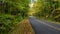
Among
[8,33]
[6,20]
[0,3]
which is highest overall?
[0,3]

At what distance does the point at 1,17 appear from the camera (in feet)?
29.9

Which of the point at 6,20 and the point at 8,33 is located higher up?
the point at 6,20

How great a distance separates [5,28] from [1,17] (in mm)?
743

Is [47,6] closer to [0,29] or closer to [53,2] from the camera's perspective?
[53,2]

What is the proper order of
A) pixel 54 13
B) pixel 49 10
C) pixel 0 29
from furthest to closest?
pixel 49 10
pixel 54 13
pixel 0 29

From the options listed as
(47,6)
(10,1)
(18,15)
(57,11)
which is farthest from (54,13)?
(10,1)

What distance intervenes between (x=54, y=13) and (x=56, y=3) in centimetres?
182

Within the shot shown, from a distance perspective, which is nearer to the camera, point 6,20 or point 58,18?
point 6,20

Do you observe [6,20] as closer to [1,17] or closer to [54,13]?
[1,17]

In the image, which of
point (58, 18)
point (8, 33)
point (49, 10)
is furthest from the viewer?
point (49, 10)

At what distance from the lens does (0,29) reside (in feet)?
28.3

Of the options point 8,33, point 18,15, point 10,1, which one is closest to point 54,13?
point 18,15

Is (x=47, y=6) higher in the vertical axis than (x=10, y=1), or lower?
lower

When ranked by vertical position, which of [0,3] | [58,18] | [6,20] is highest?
[0,3]
